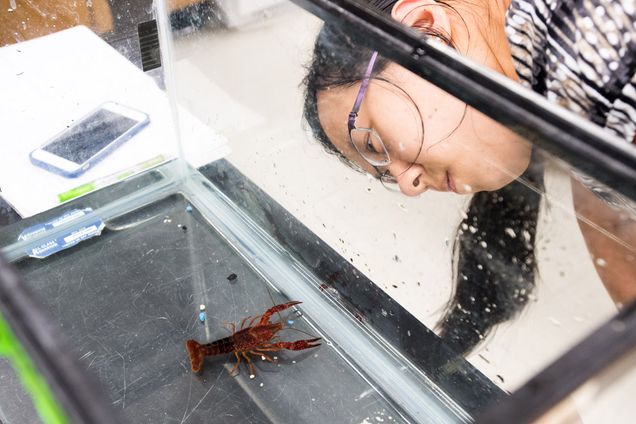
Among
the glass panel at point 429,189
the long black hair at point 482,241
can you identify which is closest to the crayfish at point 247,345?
the glass panel at point 429,189

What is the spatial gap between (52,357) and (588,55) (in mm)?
710

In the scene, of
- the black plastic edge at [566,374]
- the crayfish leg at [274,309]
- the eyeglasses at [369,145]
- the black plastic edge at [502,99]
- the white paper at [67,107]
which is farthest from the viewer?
the white paper at [67,107]

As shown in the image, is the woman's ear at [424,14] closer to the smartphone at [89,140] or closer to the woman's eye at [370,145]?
the woman's eye at [370,145]

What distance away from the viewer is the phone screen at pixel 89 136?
1256mm

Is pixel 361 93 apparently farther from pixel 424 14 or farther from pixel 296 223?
pixel 296 223

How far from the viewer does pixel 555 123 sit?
21.4 inches

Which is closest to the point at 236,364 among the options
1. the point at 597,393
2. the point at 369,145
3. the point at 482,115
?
the point at 369,145

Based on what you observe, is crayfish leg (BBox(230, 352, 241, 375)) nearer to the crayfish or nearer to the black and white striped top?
the crayfish

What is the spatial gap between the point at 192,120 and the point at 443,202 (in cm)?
62

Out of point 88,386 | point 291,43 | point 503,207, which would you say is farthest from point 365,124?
point 88,386

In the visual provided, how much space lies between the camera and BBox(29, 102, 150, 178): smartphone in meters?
1.24

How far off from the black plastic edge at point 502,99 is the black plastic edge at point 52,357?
1.40 feet

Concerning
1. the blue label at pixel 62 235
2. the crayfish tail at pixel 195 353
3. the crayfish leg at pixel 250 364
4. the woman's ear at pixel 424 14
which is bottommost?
the crayfish leg at pixel 250 364

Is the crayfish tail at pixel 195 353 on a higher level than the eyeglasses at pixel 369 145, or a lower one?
lower
